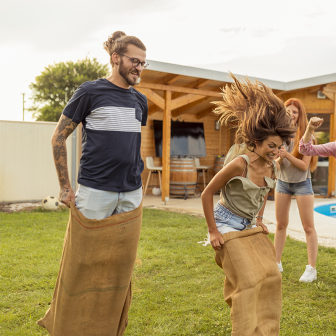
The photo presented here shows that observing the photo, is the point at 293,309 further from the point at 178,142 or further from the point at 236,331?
the point at 178,142

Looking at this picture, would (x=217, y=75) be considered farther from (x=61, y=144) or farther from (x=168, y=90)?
(x=61, y=144)

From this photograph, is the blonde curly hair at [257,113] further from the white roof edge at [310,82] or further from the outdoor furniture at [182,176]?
the white roof edge at [310,82]

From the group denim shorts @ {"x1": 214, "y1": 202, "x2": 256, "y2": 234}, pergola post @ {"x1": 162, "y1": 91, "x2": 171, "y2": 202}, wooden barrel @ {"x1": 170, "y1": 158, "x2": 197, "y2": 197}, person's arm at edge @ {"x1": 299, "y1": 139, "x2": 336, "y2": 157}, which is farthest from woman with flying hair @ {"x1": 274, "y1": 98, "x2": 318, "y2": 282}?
wooden barrel @ {"x1": 170, "y1": 158, "x2": 197, "y2": 197}

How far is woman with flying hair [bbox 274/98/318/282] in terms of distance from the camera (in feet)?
10.4

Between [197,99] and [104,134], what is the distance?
7033 mm

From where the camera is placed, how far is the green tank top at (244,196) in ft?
6.14

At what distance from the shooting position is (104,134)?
1938 millimetres

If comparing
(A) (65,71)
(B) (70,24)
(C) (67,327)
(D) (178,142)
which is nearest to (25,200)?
(D) (178,142)

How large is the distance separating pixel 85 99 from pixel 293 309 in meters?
2.29

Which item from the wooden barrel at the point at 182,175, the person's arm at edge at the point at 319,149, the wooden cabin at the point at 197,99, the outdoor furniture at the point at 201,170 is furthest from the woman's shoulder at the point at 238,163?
the outdoor furniture at the point at 201,170

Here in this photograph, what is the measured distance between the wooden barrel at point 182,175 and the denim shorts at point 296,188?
18.1 ft

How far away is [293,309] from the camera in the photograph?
279 centimetres

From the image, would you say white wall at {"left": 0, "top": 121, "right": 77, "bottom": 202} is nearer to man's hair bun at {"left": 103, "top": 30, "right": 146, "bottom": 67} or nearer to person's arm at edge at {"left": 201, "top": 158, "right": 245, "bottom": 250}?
man's hair bun at {"left": 103, "top": 30, "right": 146, "bottom": 67}

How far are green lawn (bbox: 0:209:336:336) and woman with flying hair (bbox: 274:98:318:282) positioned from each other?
38 cm
